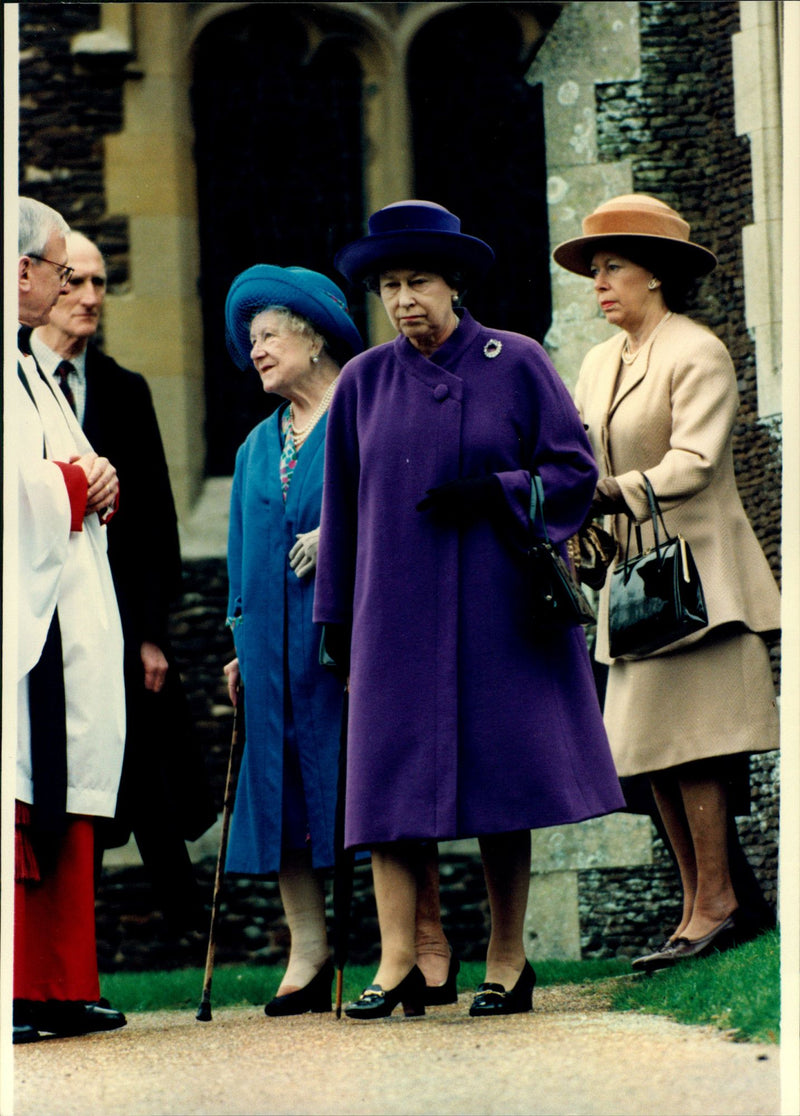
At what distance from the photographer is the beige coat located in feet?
18.7

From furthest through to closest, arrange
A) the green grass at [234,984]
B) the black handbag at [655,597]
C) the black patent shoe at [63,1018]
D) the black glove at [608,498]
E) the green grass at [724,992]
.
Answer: the green grass at [234,984] → the black glove at [608,498] → the black handbag at [655,597] → the black patent shoe at [63,1018] → the green grass at [724,992]

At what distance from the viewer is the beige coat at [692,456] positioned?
569cm

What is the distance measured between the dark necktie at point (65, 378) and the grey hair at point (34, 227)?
672 mm

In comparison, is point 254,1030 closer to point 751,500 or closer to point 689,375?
point 689,375

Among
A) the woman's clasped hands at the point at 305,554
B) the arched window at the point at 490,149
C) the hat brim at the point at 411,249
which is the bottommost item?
the woman's clasped hands at the point at 305,554

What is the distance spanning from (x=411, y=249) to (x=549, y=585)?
971mm

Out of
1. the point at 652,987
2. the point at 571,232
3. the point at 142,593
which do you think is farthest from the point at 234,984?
the point at 571,232

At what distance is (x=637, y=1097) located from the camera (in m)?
4.29

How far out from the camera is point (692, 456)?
5.68 meters

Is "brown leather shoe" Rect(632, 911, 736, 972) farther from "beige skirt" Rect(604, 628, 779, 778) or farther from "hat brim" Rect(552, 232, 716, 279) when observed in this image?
"hat brim" Rect(552, 232, 716, 279)

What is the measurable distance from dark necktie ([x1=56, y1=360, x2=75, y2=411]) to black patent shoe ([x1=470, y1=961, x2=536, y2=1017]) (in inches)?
88.6

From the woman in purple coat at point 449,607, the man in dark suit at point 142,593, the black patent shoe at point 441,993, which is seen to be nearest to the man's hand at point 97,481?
the man in dark suit at point 142,593

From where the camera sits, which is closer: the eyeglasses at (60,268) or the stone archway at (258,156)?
the eyeglasses at (60,268)

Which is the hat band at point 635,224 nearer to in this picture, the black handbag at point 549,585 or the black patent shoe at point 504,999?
the black handbag at point 549,585
